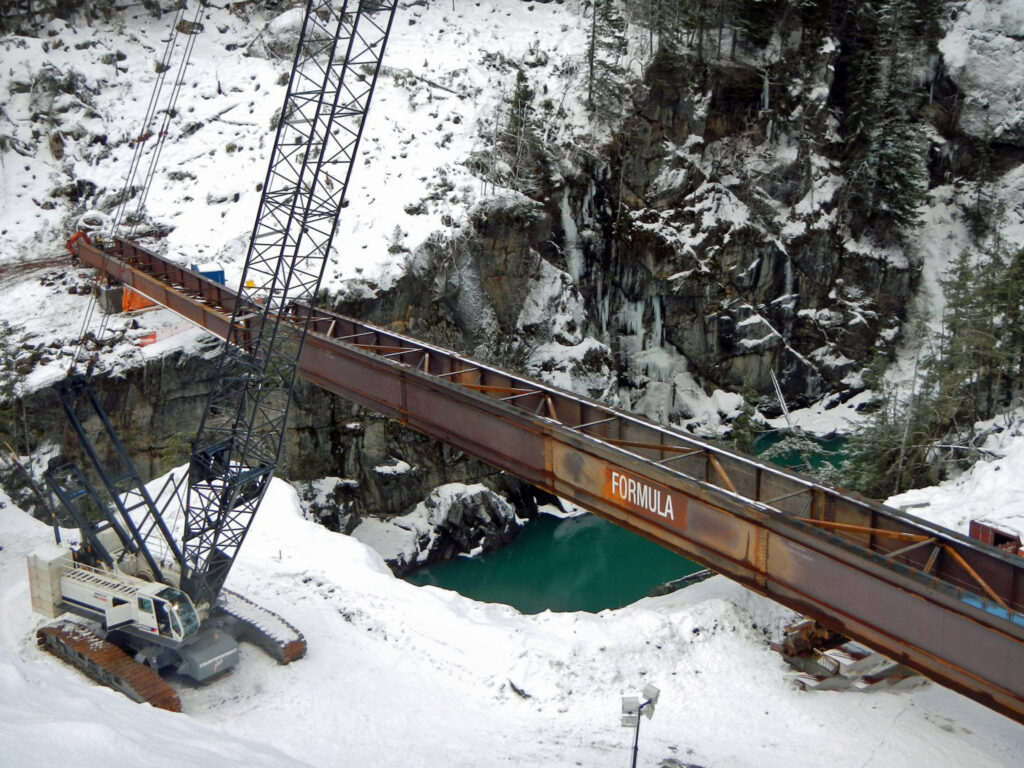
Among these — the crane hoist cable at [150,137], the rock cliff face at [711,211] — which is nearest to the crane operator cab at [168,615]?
the rock cliff face at [711,211]

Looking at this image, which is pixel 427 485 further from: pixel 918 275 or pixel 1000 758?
pixel 918 275

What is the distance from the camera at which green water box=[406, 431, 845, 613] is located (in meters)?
30.3

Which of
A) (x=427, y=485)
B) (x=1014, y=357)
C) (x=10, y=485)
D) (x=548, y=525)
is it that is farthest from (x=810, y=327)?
(x=10, y=485)

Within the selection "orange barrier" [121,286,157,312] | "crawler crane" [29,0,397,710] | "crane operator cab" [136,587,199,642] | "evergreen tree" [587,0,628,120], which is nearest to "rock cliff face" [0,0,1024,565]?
"evergreen tree" [587,0,628,120]

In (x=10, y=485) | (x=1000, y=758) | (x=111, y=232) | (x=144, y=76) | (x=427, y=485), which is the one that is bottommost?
(x=427, y=485)

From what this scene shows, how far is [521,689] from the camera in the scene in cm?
1545

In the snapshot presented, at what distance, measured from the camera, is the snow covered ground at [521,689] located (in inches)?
529

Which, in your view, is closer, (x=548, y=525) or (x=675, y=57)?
(x=548, y=525)

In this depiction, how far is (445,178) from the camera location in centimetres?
3812

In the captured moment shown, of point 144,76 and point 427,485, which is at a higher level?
point 144,76

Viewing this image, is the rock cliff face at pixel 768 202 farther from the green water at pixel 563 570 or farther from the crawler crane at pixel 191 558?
the crawler crane at pixel 191 558

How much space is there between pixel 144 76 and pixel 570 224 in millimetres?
24090

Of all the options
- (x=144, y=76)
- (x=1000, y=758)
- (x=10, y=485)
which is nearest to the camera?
(x=1000, y=758)

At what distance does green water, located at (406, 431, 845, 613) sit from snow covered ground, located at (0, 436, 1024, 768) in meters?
11.7
